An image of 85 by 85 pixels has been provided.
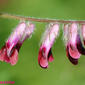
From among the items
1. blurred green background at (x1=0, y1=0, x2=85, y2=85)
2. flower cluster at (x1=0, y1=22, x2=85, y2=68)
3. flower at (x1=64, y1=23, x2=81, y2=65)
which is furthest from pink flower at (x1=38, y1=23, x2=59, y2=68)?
blurred green background at (x1=0, y1=0, x2=85, y2=85)

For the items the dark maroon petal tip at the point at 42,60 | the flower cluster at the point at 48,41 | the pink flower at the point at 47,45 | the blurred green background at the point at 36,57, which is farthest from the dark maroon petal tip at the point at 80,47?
the blurred green background at the point at 36,57

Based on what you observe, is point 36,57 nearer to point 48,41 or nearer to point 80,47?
point 48,41

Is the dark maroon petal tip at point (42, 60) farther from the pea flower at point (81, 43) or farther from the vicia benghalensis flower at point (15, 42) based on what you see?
the pea flower at point (81, 43)

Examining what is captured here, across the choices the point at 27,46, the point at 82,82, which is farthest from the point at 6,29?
the point at 82,82

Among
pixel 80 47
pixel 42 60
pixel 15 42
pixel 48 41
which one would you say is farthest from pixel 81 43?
pixel 15 42

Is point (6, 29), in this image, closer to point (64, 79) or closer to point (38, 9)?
point (38, 9)
